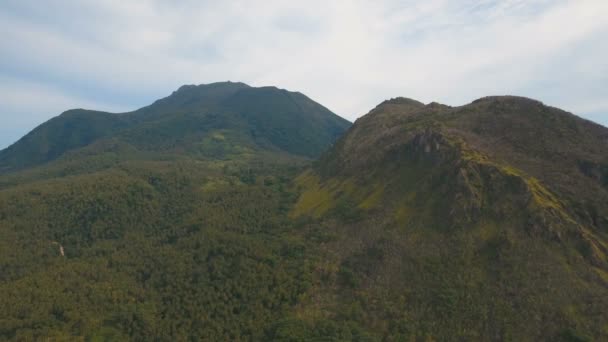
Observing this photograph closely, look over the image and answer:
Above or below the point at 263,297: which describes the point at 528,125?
above

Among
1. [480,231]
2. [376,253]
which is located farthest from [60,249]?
[480,231]

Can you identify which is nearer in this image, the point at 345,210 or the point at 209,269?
the point at 209,269

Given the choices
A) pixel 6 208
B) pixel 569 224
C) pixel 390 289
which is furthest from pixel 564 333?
pixel 6 208

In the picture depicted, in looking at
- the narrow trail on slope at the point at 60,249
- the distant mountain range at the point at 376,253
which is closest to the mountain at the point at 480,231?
the distant mountain range at the point at 376,253

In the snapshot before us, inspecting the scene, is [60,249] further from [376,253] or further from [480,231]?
[480,231]

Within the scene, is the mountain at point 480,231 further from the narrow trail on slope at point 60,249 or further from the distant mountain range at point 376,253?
the narrow trail on slope at point 60,249

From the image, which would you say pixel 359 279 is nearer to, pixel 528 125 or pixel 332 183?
pixel 332 183
